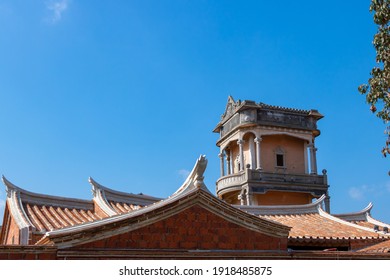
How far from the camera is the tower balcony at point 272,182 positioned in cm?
2991

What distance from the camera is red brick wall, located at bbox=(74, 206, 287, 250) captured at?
9766mm

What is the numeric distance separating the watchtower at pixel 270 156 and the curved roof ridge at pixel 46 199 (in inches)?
650

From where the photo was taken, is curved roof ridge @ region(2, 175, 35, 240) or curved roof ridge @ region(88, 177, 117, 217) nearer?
curved roof ridge @ region(2, 175, 35, 240)

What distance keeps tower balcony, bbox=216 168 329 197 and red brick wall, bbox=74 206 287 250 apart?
62.0 ft

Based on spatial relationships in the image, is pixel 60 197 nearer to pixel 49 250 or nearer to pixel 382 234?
pixel 49 250

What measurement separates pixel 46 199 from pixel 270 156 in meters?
20.3

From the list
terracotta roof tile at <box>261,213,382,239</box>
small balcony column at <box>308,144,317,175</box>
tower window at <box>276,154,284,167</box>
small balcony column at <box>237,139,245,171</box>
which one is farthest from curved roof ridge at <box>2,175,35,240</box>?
small balcony column at <box>308,144,317,175</box>

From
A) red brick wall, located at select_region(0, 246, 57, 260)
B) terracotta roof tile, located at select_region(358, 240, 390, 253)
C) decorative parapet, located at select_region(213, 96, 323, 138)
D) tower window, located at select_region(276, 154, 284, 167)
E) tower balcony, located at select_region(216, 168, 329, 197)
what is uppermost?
decorative parapet, located at select_region(213, 96, 323, 138)

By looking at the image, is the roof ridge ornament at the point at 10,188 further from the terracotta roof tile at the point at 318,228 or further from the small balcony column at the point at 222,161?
the small balcony column at the point at 222,161

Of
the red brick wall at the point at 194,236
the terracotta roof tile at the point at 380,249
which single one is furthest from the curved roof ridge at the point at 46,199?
the terracotta roof tile at the point at 380,249

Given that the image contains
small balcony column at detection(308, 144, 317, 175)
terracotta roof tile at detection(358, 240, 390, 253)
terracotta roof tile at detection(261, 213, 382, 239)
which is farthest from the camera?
small balcony column at detection(308, 144, 317, 175)

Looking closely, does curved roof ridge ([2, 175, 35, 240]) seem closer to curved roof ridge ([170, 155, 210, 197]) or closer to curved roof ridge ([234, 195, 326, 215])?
curved roof ridge ([170, 155, 210, 197])

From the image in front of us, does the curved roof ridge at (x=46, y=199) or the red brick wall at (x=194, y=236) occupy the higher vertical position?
the curved roof ridge at (x=46, y=199)

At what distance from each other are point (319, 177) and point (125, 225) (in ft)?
77.3
